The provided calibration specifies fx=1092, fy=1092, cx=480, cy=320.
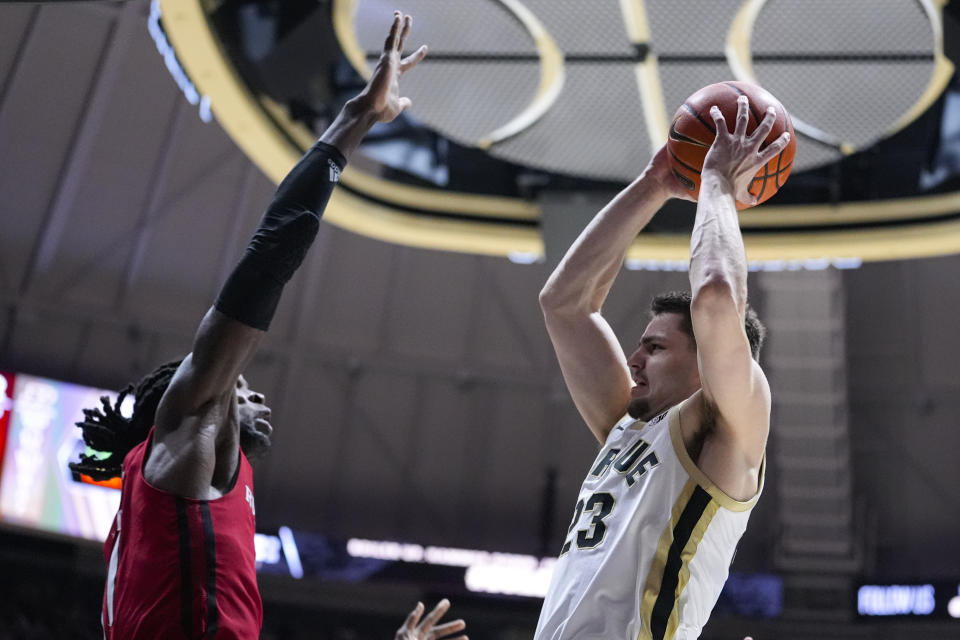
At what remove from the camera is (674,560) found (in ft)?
10.2

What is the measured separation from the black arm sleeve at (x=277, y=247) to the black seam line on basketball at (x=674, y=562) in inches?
52.1

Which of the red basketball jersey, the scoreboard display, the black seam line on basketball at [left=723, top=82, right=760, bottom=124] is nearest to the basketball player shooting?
the black seam line on basketball at [left=723, top=82, right=760, bottom=124]

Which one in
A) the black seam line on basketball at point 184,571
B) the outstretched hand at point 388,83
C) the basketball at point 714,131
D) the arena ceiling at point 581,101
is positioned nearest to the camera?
the black seam line on basketball at point 184,571

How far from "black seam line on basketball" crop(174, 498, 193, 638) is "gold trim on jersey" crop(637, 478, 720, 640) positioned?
1.24 metres

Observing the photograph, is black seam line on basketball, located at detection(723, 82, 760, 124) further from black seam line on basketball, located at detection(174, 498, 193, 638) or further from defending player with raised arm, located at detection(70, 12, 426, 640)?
black seam line on basketball, located at detection(174, 498, 193, 638)

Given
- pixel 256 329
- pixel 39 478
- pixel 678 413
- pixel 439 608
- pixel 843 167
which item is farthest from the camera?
pixel 39 478

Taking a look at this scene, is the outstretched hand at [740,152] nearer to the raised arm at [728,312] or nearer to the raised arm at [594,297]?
the raised arm at [728,312]

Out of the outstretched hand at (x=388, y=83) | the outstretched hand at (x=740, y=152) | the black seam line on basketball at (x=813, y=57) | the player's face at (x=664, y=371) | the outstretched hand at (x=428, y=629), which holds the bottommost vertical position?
the outstretched hand at (x=428, y=629)

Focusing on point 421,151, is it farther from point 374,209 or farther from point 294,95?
point 294,95

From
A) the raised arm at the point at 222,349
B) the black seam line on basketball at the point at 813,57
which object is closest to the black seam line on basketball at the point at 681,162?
the raised arm at the point at 222,349

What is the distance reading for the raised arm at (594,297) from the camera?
386 centimetres

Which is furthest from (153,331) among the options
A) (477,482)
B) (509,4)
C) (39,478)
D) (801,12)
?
(801,12)

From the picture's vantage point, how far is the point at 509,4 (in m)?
7.27

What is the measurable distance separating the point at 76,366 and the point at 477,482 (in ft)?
20.6
